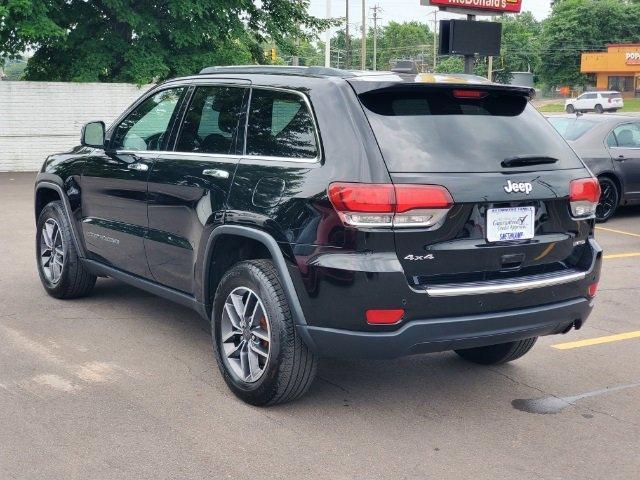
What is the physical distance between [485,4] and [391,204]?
1575cm

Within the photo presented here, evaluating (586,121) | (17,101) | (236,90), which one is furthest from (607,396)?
(17,101)

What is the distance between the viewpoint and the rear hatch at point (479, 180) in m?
4.15

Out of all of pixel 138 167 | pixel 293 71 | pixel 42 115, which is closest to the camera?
pixel 293 71

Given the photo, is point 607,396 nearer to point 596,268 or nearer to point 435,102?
point 596,268

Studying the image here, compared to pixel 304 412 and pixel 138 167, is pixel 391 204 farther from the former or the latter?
pixel 138 167

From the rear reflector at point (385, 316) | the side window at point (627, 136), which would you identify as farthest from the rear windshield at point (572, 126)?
the rear reflector at point (385, 316)

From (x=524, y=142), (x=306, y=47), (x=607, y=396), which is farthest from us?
(x=306, y=47)

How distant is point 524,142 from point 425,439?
1.68 m

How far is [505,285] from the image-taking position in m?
4.29

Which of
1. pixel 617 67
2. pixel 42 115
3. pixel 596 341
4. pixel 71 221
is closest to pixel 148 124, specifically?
pixel 71 221

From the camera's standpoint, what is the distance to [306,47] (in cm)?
2467

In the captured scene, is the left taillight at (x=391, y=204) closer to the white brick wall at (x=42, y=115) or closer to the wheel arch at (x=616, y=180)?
the wheel arch at (x=616, y=180)

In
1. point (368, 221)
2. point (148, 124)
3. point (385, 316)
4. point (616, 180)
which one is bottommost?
point (616, 180)

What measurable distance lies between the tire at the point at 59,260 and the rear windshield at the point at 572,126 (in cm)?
805
